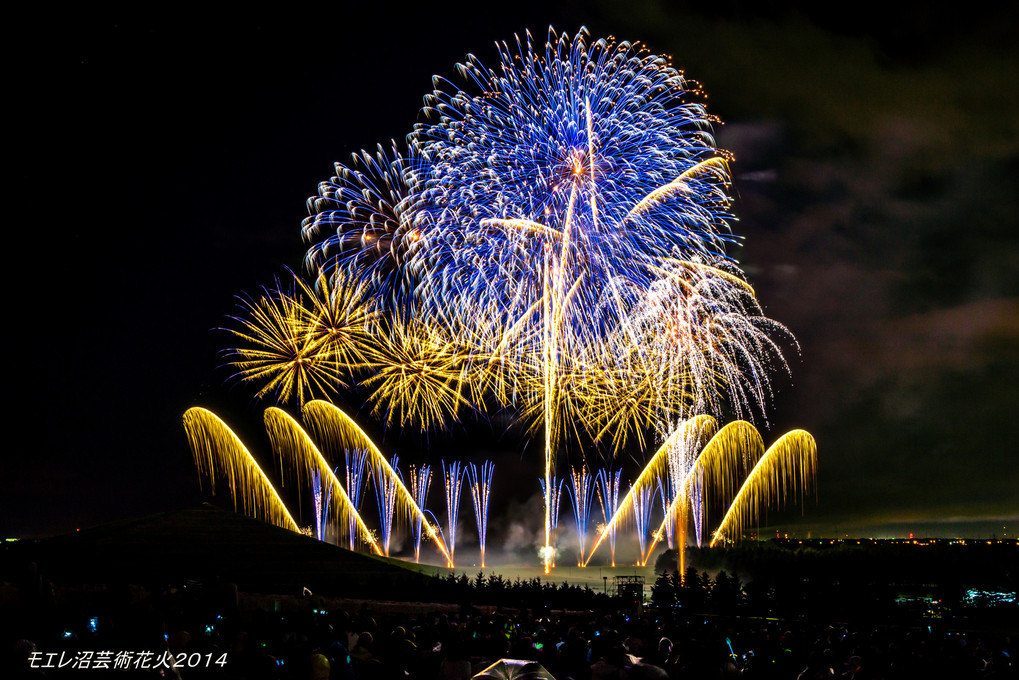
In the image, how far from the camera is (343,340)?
32156 millimetres

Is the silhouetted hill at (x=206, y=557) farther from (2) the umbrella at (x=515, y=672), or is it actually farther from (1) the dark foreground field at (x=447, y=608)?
(2) the umbrella at (x=515, y=672)

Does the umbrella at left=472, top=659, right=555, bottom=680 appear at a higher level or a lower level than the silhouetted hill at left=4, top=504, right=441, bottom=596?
higher

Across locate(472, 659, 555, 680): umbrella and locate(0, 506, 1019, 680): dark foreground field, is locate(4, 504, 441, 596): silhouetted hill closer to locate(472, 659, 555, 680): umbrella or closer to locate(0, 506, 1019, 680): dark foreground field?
locate(0, 506, 1019, 680): dark foreground field

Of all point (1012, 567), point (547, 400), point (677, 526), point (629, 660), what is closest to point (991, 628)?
point (677, 526)

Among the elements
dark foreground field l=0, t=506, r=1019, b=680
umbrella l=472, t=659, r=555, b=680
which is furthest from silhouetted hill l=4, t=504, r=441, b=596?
umbrella l=472, t=659, r=555, b=680

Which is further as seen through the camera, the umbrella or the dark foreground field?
the dark foreground field

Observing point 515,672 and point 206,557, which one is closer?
point 515,672

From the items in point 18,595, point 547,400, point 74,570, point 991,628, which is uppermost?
point 547,400

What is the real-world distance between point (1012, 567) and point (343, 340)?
48.5 m

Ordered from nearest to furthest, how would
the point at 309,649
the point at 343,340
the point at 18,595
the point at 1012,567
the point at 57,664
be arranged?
the point at 57,664
the point at 309,649
the point at 18,595
the point at 343,340
the point at 1012,567

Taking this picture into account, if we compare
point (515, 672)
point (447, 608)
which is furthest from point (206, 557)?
point (515, 672)

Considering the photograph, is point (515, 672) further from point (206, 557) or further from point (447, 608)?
point (206, 557)

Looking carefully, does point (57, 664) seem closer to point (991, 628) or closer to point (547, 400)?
point (547, 400)

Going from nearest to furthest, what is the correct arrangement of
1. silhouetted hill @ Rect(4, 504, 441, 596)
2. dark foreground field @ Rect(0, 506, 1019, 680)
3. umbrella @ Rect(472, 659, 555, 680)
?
umbrella @ Rect(472, 659, 555, 680) < dark foreground field @ Rect(0, 506, 1019, 680) < silhouetted hill @ Rect(4, 504, 441, 596)
